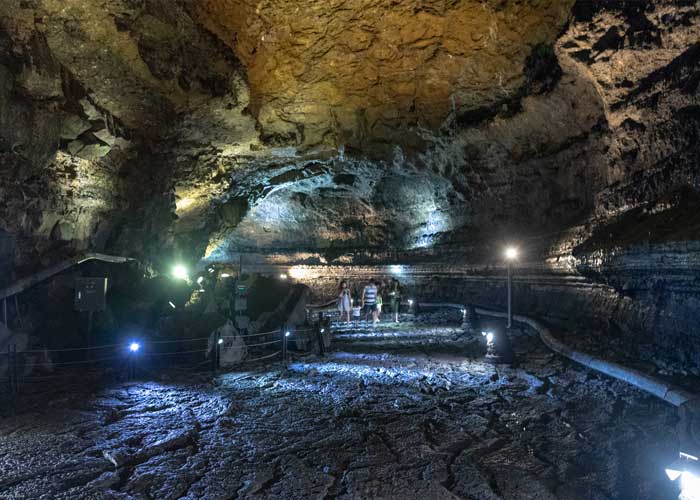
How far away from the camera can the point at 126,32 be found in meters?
8.85

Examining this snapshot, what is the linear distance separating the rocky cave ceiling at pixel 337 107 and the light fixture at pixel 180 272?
280cm

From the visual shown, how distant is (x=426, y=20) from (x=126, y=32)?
6.68 m

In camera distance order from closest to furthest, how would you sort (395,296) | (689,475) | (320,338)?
1. (689,475)
2. (320,338)
3. (395,296)

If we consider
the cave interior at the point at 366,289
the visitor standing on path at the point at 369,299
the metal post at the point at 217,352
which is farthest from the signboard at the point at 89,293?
the visitor standing on path at the point at 369,299

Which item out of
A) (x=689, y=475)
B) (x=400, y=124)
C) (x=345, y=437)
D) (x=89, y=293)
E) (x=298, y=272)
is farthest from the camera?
(x=298, y=272)

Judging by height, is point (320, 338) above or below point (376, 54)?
below

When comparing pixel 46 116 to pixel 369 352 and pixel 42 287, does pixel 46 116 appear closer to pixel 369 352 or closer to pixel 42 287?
pixel 42 287

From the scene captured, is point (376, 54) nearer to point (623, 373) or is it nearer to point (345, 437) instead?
point (623, 373)

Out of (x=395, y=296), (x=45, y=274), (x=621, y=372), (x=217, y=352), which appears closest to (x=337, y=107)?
(x=395, y=296)

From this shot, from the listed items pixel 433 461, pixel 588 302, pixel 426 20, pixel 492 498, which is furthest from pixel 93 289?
pixel 588 302

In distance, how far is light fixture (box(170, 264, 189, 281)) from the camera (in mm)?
18789

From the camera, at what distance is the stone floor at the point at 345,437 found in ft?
12.4

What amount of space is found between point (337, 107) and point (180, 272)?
10710 mm

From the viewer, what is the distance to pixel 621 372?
21.5ft
